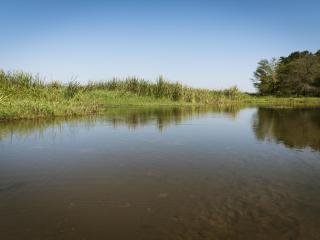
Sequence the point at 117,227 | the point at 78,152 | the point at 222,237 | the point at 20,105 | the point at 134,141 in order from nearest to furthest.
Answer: the point at 222,237
the point at 117,227
the point at 78,152
the point at 134,141
the point at 20,105

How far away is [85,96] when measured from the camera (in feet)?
81.0

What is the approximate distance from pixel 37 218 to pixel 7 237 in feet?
1.95

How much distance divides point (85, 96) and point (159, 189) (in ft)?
66.7

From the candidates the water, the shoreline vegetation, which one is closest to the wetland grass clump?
the shoreline vegetation

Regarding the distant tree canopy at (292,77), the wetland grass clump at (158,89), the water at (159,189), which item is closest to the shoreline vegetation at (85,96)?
the wetland grass clump at (158,89)

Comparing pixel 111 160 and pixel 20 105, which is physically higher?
pixel 20 105

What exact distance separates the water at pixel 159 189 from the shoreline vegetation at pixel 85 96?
6.83m

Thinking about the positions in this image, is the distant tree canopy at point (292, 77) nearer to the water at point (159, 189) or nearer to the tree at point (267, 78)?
the tree at point (267, 78)

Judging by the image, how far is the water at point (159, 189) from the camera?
398cm

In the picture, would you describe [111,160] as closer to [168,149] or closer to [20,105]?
[168,149]

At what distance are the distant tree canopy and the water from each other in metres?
47.8

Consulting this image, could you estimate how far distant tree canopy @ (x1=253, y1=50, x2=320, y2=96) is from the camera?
5300cm

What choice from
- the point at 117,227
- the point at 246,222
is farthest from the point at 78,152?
the point at 246,222

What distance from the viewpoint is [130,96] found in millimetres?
33188
